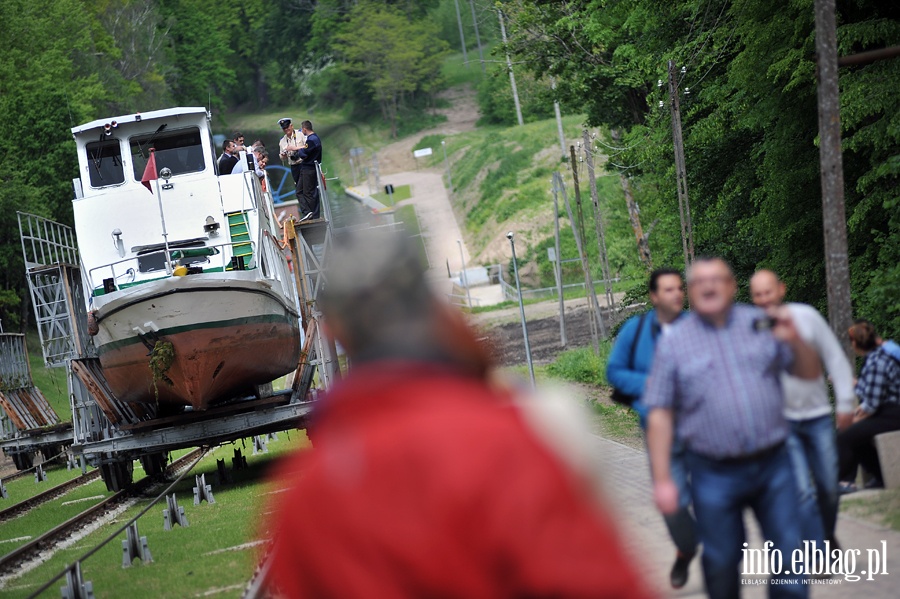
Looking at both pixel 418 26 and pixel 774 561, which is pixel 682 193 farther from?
pixel 418 26

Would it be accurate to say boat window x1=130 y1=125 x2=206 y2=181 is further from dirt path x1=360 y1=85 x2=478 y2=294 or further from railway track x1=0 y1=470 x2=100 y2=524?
dirt path x1=360 y1=85 x2=478 y2=294

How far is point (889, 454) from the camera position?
1034 cm

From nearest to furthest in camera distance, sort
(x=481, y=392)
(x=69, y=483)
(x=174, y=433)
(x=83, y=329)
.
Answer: (x=481, y=392)
(x=174, y=433)
(x=83, y=329)
(x=69, y=483)

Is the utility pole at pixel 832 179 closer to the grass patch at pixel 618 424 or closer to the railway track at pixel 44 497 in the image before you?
the grass patch at pixel 618 424

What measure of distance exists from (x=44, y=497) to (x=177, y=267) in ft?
23.4

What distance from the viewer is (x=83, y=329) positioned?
2166 centimetres

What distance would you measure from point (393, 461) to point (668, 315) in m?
5.64

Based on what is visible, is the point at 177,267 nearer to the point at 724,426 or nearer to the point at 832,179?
the point at 832,179

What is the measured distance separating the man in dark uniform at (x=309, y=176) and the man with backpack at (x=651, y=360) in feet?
52.4

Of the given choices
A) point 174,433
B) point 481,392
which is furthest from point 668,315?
point 174,433

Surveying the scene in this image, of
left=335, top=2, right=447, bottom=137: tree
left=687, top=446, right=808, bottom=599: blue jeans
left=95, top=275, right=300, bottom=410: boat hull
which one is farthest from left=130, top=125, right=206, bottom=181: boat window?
left=335, top=2, right=447, bottom=137: tree

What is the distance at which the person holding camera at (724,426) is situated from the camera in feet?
18.6

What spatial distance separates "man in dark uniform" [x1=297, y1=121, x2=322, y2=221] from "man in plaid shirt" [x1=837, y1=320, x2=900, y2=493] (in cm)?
1430

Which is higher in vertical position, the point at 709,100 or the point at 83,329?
the point at 709,100
